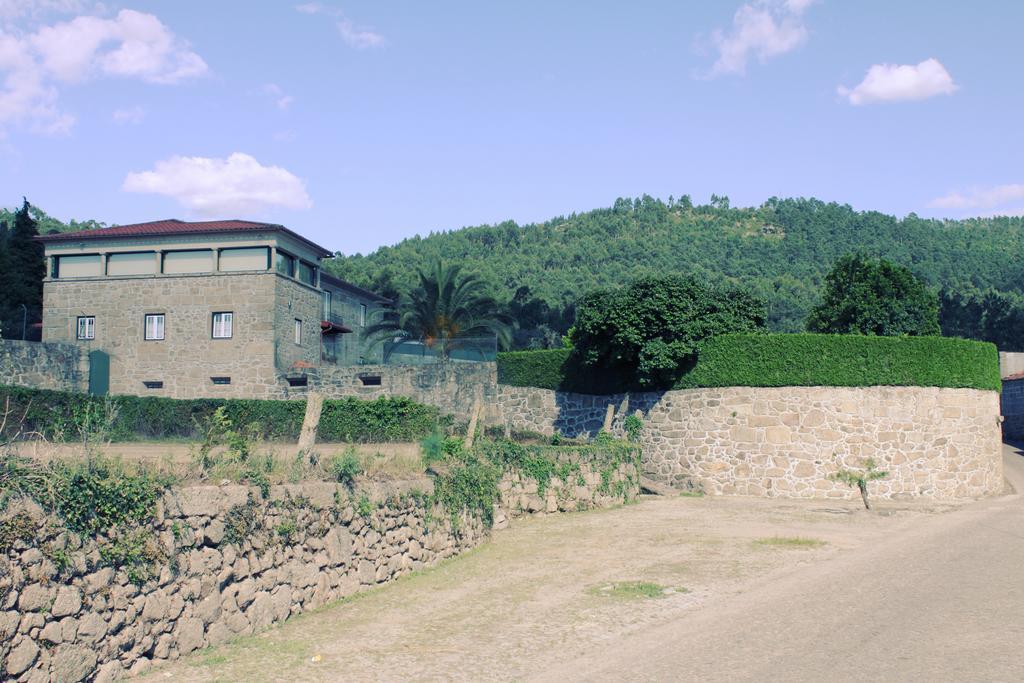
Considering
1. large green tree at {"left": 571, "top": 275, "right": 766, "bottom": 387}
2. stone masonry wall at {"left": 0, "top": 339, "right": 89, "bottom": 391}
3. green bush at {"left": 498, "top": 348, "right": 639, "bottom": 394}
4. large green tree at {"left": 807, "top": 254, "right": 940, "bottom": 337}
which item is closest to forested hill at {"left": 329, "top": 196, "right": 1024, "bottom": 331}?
stone masonry wall at {"left": 0, "top": 339, "right": 89, "bottom": 391}

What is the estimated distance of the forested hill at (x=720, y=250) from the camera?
75.3 metres

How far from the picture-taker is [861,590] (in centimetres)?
1234

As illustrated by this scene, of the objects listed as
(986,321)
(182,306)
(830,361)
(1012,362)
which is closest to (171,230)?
(182,306)

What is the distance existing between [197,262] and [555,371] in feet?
56.7

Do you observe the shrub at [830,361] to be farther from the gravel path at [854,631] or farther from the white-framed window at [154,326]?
the white-framed window at [154,326]

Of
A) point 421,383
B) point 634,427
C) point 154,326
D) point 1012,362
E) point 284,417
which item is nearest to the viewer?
point 634,427

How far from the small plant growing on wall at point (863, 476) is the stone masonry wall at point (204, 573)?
1272cm

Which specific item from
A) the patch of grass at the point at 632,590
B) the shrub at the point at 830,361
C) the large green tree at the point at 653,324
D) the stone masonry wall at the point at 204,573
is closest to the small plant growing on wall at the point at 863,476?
the shrub at the point at 830,361

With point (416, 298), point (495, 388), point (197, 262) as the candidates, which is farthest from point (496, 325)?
point (197, 262)

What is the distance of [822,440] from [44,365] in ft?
91.2

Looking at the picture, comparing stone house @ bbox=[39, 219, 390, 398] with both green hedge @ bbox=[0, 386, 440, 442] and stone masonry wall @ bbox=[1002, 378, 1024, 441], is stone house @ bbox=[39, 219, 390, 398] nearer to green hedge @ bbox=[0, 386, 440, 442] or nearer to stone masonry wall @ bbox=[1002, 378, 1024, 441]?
green hedge @ bbox=[0, 386, 440, 442]

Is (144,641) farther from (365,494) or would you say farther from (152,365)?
(152,365)

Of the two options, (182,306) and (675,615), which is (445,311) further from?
(675,615)

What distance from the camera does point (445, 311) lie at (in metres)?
41.5
